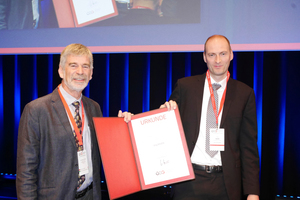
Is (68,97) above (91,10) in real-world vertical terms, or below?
below

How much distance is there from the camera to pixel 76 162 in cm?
150

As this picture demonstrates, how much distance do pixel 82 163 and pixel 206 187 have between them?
2.97 ft

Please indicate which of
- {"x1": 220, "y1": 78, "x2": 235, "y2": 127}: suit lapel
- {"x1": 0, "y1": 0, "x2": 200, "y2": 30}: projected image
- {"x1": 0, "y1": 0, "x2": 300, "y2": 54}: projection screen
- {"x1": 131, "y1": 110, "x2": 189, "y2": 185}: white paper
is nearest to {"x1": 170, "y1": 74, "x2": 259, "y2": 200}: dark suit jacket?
{"x1": 220, "y1": 78, "x2": 235, "y2": 127}: suit lapel

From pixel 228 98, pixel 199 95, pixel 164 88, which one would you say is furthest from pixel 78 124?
pixel 164 88

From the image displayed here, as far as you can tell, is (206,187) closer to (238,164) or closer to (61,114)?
(238,164)

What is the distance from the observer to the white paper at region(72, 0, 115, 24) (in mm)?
3145

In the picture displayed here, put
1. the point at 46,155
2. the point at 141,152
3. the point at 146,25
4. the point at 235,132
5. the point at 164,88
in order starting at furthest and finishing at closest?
the point at 164,88, the point at 146,25, the point at 235,132, the point at 141,152, the point at 46,155

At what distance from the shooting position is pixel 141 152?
5.18 feet

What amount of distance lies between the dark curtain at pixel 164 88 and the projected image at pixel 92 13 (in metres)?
0.65

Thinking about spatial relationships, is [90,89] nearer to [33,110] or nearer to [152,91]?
[152,91]

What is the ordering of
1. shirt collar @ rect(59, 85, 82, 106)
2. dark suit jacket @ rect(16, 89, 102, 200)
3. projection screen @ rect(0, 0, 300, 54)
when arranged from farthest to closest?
projection screen @ rect(0, 0, 300, 54) < shirt collar @ rect(59, 85, 82, 106) < dark suit jacket @ rect(16, 89, 102, 200)

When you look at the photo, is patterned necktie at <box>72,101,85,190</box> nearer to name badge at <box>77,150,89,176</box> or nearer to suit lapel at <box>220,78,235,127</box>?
name badge at <box>77,150,89,176</box>

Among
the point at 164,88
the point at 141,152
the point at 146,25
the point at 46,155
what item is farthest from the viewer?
the point at 164,88

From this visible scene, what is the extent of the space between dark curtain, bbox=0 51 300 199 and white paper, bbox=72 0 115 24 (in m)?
0.72
